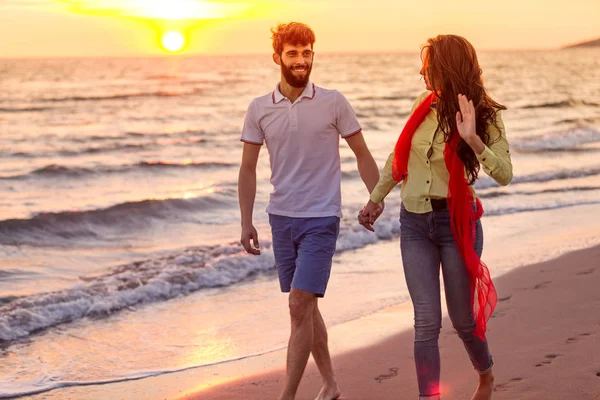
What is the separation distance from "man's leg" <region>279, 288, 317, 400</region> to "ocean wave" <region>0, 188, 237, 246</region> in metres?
8.40

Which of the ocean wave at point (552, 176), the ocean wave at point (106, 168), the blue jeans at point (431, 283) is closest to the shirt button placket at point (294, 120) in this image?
the blue jeans at point (431, 283)

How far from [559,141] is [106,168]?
→ 13.3m

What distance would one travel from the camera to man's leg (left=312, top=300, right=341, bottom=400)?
4.57m

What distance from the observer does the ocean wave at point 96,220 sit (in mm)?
12273

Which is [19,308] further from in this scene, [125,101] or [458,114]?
[125,101]

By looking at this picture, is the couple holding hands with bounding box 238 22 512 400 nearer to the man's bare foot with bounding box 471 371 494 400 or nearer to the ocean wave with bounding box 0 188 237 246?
the man's bare foot with bounding box 471 371 494 400

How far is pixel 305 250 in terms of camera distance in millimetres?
4273

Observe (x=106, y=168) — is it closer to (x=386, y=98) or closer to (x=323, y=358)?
(x=323, y=358)

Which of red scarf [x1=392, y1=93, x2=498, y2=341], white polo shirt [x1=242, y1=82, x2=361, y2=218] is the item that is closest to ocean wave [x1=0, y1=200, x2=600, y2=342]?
white polo shirt [x1=242, y1=82, x2=361, y2=218]

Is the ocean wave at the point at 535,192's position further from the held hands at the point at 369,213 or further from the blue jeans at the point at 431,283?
the blue jeans at the point at 431,283

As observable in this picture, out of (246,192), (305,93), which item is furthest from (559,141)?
(305,93)

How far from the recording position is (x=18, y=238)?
12141 millimetres

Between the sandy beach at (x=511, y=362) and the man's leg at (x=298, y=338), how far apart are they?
0.76 meters

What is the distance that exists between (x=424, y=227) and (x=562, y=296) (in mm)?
3386
